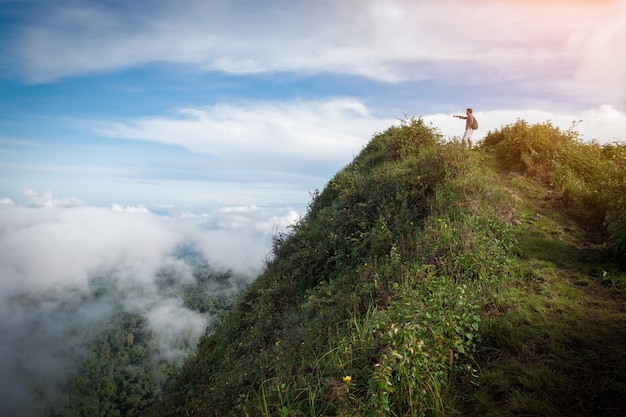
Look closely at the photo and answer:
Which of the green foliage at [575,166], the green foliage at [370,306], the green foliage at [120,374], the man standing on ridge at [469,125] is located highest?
the man standing on ridge at [469,125]

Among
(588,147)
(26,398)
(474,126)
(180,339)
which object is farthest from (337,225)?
(26,398)

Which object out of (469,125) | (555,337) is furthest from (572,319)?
(469,125)

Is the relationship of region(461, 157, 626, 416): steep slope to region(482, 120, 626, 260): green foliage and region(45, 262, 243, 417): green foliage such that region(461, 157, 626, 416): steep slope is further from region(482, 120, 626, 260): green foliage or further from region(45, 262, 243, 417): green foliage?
region(45, 262, 243, 417): green foliage

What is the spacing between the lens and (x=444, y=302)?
6039mm

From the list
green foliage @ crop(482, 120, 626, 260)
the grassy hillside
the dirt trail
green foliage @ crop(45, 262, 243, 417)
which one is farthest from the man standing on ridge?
green foliage @ crop(45, 262, 243, 417)

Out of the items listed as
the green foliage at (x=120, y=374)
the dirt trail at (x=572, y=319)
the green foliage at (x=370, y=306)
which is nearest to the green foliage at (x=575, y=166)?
the dirt trail at (x=572, y=319)

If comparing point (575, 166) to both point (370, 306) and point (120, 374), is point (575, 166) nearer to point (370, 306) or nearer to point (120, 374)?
point (370, 306)

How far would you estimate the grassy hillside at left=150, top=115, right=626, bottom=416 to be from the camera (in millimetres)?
4504

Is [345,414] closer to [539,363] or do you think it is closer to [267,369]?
[539,363]

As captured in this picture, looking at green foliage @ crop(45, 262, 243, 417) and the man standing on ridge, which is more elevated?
the man standing on ridge

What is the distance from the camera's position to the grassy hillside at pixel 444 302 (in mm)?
4504

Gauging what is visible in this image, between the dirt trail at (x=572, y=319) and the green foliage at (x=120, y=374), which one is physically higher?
the dirt trail at (x=572, y=319)

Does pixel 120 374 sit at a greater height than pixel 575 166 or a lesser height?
lesser

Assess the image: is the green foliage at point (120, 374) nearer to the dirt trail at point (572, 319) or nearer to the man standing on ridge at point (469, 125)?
the man standing on ridge at point (469, 125)
